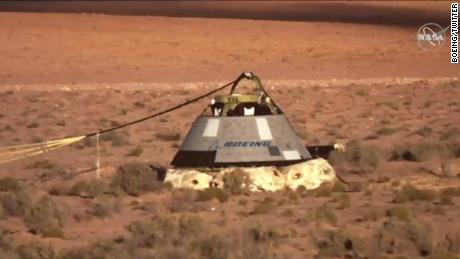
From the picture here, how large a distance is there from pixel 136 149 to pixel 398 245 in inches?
456

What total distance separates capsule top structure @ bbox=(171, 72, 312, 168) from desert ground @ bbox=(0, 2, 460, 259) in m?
0.44

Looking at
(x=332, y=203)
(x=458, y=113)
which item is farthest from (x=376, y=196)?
(x=458, y=113)

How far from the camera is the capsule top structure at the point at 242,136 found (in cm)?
1659

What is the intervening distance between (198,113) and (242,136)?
16.4m

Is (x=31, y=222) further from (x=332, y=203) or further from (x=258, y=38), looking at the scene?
(x=258, y=38)

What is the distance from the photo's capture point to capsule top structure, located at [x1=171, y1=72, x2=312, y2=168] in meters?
16.6

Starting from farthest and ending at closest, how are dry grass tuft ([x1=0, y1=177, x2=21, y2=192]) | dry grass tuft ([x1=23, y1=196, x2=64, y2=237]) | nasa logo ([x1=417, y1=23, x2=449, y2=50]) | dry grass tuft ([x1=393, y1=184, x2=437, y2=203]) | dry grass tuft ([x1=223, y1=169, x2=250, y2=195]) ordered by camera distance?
nasa logo ([x1=417, y1=23, x2=449, y2=50])
dry grass tuft ([x1=0, y1=177, x2=21, y2=192])
dry grass tuft ([x1=223, y1=169, x2=250, y2=195])
dry grass tuft ([x1=393, y1=184, x2=437, y2=203])
dry grass tuft ([x1=23, y1=196, x2=64, y2=237])

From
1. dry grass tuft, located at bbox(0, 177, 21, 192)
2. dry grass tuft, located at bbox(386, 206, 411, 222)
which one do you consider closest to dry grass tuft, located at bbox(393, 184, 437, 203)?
dry grass tuft, located at bbox(386, 206, 411, 222)

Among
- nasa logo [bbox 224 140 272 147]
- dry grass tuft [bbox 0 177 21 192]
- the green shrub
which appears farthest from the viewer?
dry grass tuft [bbox 0 177 21 192]

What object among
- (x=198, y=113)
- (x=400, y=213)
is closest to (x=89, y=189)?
(x=400, y=213)
